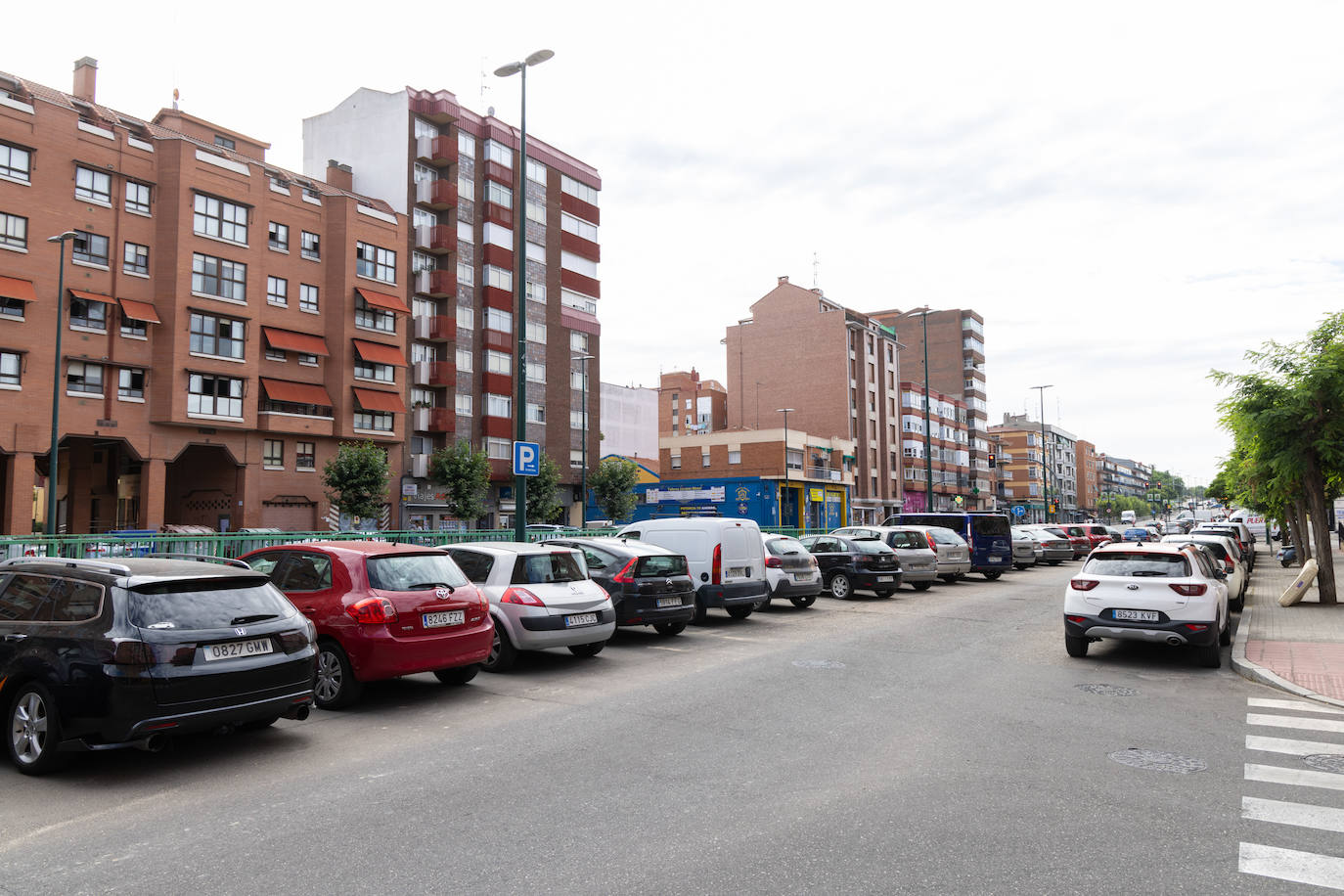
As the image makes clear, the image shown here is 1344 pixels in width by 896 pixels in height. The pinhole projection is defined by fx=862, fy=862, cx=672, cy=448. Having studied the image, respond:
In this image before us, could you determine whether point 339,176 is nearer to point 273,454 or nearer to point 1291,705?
point 273,454

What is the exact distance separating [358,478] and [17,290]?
1332 cm

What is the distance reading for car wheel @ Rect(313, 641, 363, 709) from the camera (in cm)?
792

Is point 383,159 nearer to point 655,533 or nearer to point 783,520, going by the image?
point 783,520

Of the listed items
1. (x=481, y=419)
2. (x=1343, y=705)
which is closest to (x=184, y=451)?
(x=481, y=419)

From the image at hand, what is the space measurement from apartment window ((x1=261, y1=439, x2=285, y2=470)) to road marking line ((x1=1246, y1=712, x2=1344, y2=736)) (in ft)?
121

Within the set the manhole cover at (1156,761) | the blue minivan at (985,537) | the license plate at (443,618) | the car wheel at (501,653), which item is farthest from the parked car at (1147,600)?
the blue minivan at (985,537)

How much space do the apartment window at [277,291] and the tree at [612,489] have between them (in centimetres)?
1964

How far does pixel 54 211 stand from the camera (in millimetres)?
30766

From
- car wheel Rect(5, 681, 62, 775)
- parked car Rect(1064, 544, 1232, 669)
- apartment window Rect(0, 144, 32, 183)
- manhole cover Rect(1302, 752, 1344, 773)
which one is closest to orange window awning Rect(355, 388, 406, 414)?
apartment window Rect(0, 144, 32, 183)

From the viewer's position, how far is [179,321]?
3347 cm

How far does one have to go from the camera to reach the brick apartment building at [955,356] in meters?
92.2

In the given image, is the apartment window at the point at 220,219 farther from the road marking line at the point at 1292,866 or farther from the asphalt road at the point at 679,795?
the road marking line at the point at 1292,866

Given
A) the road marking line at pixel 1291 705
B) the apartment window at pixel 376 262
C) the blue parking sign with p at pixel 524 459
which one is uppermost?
the apartment window at pixel 376 262

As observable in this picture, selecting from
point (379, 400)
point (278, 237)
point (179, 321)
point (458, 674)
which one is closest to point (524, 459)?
point (458, 674)
